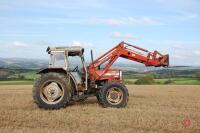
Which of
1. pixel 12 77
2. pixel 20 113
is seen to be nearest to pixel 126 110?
pixel 20 113

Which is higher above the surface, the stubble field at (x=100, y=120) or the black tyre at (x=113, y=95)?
the black tyre at (x=113, y=95)

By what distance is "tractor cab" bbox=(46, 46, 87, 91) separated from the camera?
44.3 feet

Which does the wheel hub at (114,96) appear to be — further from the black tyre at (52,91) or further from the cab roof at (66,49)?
the cab roof at (66,49)

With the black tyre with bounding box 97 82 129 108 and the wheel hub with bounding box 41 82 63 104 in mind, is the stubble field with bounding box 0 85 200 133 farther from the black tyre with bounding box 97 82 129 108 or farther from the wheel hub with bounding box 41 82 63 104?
the black tyre with bounding box 97 82 129 108

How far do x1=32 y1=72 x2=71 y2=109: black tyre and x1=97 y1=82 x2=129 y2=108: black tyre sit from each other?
1.23 metres

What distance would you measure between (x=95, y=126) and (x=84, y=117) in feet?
4.59

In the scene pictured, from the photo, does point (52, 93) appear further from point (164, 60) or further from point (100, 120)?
point (164, 60)

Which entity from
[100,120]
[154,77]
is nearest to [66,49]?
[100,120]

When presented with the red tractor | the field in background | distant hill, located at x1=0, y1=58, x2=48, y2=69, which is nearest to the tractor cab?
the red tractor

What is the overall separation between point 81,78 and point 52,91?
1.35 m

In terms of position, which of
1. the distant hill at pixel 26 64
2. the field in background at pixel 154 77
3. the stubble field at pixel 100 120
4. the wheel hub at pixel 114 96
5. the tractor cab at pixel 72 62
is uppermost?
the distant hill at pixel 26 64

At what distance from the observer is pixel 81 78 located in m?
13.9

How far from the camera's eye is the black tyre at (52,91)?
12836mm

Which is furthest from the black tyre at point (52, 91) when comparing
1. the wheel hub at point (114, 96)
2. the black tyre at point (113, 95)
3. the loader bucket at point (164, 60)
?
the loader bucket at point (164, 60)
